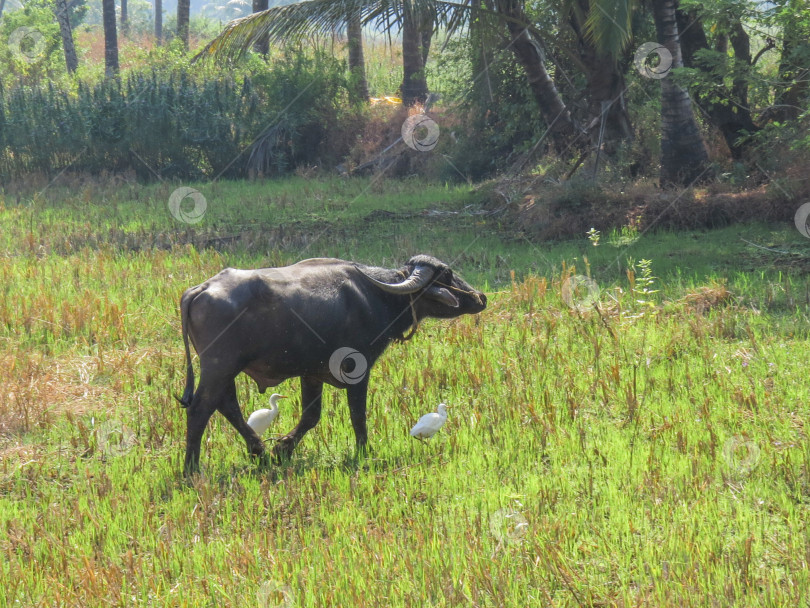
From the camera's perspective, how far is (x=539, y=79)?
47.1ft

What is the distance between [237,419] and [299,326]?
61cm

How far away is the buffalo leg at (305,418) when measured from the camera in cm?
523

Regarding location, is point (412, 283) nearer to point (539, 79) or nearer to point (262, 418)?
point (262, 418)

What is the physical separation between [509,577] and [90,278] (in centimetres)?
735

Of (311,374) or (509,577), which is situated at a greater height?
(311,374)

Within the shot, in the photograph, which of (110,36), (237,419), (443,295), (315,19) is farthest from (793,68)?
(110,36)

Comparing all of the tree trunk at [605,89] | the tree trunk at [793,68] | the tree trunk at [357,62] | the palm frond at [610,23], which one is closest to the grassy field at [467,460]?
the tree trunk at [793,68]

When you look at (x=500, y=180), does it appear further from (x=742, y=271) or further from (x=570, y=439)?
(x=570, y=439)

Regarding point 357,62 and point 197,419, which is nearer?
point 197,419

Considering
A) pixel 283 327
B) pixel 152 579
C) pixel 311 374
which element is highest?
pixel 283 327

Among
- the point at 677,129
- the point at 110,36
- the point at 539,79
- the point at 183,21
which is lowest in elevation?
the point at 677,129

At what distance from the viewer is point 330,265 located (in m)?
5.33

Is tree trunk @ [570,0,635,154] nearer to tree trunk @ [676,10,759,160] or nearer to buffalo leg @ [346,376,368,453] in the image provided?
tree trunk @ [676,10,759,160]

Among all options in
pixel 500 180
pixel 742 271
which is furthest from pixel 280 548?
pixel 500 180
